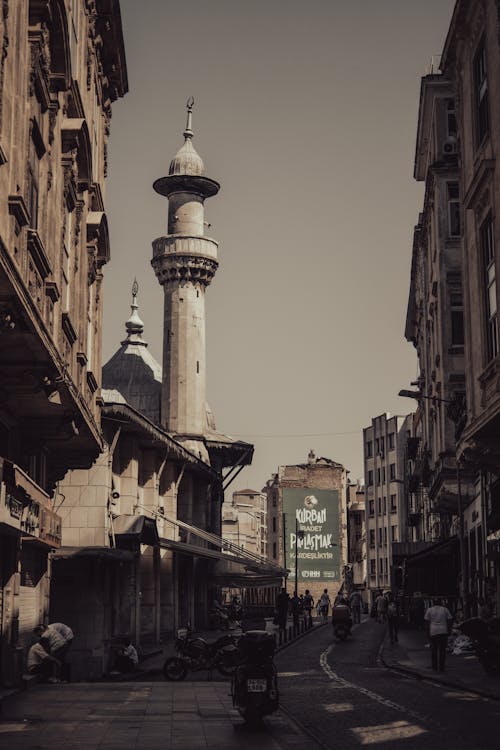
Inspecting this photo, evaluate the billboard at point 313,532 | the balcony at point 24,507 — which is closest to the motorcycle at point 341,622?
the balcony at point 24,507

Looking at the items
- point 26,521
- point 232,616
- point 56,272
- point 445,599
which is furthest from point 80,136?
point 232,616

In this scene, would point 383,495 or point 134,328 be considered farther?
point 383,495

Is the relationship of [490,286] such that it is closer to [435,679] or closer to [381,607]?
[435,679]

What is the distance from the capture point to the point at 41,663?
2300 cm

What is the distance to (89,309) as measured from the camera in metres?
28.9

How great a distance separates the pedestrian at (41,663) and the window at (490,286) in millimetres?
11330

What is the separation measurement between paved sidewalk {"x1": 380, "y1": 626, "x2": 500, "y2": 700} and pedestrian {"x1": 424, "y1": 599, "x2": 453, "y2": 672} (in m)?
0.25

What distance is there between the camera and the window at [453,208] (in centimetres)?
4284

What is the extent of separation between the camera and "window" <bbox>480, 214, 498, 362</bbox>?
2584 centimetres

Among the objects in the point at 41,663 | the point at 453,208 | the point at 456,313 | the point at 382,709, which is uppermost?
the point at 453,208

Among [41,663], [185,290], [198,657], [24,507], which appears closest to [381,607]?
[185,290]

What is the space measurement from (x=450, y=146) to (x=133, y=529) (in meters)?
18.6

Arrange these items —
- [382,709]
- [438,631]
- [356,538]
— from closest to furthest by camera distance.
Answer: [382,709] → [438,631] → [356,538]

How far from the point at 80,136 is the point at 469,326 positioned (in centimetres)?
1067
